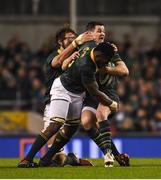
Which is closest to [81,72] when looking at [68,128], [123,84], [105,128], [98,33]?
[98,33]

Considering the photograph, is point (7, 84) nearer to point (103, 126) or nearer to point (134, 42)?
point (134, 42)

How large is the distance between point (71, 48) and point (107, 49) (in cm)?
80

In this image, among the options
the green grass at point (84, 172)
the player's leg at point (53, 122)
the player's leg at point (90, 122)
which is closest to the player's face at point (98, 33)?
the player's leg at point (53, 122)

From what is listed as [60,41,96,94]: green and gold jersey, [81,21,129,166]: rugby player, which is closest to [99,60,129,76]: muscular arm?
[81,21,129,166]: rugby player

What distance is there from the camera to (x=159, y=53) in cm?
2708

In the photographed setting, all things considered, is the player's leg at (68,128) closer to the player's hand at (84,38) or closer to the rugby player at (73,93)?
the rugby player at (73,93)

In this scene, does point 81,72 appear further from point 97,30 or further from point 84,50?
point 97,30

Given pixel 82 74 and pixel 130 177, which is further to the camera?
pixel 82 74

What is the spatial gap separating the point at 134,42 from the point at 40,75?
464 cm

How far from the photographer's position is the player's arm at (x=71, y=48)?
1391 cm

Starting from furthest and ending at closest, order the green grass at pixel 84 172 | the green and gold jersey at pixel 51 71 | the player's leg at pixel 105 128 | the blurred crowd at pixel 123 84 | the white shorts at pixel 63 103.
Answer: the blurred crowd at pixel 123 84
the green and gold jersey at pixel 51 71
the white shorts at pixel 63 103
the player's leg at pixel 105 128
the green grass at pixel 84 172

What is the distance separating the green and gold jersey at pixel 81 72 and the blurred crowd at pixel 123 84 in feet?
30.1

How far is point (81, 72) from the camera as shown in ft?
44.5

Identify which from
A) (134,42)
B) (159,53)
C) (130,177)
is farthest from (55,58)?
(134,42)
